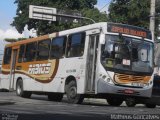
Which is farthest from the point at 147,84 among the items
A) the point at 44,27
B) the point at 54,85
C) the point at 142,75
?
the point at 44,27

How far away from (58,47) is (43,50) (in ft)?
6.00

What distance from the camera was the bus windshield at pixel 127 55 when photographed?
70.8ft

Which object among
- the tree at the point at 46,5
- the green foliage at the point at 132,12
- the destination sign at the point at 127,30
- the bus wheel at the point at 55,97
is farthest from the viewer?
the tree at the point at 46,5

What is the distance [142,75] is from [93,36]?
2.55 metres

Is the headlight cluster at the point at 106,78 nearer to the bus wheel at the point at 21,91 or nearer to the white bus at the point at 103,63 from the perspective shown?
the white bus at the point at 103,63

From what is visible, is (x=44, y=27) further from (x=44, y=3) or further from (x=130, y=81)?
(x=130, y=81)

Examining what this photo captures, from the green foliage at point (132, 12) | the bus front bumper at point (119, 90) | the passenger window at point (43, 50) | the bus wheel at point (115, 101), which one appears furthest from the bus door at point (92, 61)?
the green foliage at point (132, 12)

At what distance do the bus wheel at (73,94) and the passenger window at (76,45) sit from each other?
1.28 meters

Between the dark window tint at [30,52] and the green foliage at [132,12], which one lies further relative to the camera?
the green foliage at [132,12]

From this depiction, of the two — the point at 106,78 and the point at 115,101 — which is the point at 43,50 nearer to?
the point at 115,101

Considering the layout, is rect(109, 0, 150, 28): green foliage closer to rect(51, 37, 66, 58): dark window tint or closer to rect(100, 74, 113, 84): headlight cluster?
rect(51, 37, 66, 58): dark window tint

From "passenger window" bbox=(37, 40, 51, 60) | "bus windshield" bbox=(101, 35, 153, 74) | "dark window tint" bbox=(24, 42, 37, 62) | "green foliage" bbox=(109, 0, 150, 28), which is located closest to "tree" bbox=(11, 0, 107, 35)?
"green foliage" bbox=(109, 0, 150, 28)

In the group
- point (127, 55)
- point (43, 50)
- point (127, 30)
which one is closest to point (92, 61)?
point (127, 55)

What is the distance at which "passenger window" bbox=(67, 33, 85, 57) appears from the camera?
2287 centimetres
